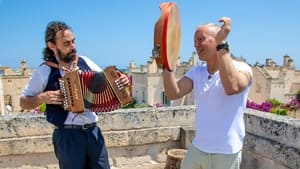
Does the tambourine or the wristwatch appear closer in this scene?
the wristwatch

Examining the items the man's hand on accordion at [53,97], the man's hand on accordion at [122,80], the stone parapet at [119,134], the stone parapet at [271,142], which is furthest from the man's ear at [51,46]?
the stone parapet at [271,142]

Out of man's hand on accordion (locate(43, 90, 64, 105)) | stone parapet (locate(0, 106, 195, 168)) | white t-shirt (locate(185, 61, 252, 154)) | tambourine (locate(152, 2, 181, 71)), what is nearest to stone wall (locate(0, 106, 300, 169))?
stone parapet (locate(0, 106, 195, 168))

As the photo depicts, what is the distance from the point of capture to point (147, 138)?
11.4 ft

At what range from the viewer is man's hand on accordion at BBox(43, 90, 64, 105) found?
6.75 ft

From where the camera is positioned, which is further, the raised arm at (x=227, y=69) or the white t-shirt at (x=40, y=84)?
the white t-shirt at (x=40, y=84)

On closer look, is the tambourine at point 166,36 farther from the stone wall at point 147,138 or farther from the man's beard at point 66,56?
the stone wall at point 147,138

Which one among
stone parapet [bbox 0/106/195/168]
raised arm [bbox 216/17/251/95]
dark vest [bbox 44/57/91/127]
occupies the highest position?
raised arm [bbox 216/17/251/95]

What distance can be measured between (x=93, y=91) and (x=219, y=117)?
0.98m

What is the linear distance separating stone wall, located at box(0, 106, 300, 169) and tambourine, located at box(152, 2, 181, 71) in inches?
52.2

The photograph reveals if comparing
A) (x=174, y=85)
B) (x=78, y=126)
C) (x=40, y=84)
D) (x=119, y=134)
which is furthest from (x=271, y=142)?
(x=40, y=84)

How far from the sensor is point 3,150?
3.05 m

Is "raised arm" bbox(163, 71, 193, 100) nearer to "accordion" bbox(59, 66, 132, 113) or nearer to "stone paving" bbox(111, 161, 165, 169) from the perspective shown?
"accordion" bbox(59, 66, 132, 113)

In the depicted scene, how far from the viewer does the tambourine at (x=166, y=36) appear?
182 cm

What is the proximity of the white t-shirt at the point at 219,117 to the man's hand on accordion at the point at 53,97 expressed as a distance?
992 millimetres
